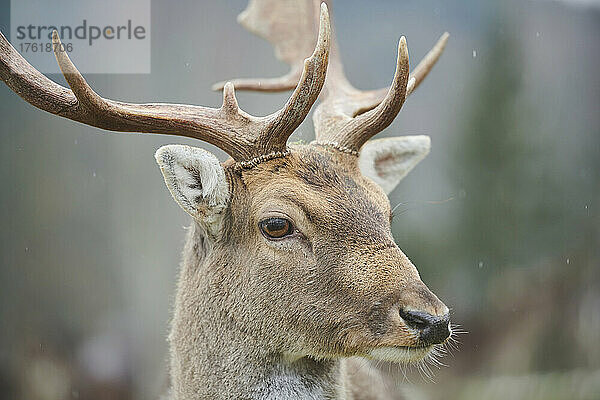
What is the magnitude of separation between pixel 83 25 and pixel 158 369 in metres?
4.31

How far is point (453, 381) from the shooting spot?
9.81m

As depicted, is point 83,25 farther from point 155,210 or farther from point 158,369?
point 158,369

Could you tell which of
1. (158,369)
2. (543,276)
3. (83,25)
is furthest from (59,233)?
(543,276)

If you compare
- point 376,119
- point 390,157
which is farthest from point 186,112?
point 390,157

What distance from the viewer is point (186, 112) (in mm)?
3441

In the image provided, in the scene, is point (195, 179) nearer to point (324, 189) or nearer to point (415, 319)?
point (324, 189)

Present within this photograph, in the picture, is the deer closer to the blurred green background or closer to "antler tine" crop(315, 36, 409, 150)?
"antler tine" crop(315, 36, 409, 150)

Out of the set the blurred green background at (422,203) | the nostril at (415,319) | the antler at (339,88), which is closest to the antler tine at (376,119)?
the antler at (339,88)

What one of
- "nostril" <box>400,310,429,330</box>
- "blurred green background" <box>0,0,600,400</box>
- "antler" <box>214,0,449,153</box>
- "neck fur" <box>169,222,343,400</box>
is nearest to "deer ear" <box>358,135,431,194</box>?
"antler" <box>214,0,449,153</box>

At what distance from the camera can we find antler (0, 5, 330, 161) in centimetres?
328

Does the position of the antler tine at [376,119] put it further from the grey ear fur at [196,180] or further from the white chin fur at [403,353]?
the white chin fur at [403,353]

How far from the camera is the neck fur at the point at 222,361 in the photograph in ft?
10.7

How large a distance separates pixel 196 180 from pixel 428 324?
1.26 meters

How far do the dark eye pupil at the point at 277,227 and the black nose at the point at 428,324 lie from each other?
663 millimetres
